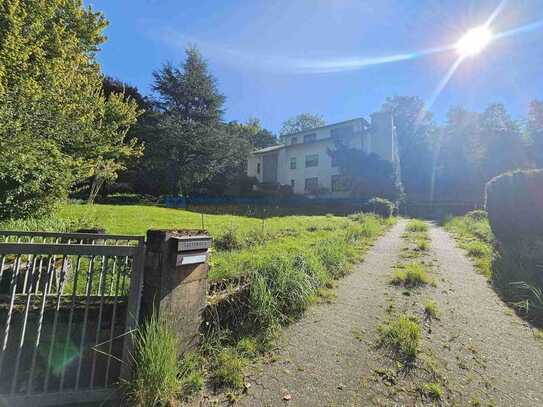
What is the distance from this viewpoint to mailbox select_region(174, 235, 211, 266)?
2.69 meters

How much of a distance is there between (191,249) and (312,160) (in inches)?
1121

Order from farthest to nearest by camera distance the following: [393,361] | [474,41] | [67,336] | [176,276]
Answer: [474,41] → [393,361] → [176,276] → [67,336]

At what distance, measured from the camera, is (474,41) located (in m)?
8.88

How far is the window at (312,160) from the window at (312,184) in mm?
1469

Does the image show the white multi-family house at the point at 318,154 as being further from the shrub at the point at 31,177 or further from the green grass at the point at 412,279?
the shrub at the point at 31,177

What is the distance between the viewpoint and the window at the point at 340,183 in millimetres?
26359

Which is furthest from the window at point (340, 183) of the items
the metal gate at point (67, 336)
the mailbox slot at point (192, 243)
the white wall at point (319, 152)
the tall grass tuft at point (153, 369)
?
the tall grass tuft at point (153, 369)

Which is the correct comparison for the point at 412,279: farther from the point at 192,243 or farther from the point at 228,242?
the point at 192,243

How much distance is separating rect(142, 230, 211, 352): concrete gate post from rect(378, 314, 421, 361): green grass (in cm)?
229

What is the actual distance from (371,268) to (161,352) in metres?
5.30

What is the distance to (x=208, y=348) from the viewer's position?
3.15 meters

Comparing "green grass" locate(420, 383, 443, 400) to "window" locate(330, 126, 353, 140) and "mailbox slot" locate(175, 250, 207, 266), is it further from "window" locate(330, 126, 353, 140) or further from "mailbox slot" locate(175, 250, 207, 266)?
"window" locate(330, 126, 353, 140)

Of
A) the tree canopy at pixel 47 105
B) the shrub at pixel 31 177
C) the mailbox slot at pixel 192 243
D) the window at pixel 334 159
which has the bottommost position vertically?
the mailbox slot at pixel 192 243

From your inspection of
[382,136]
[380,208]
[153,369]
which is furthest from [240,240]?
[382,136]
